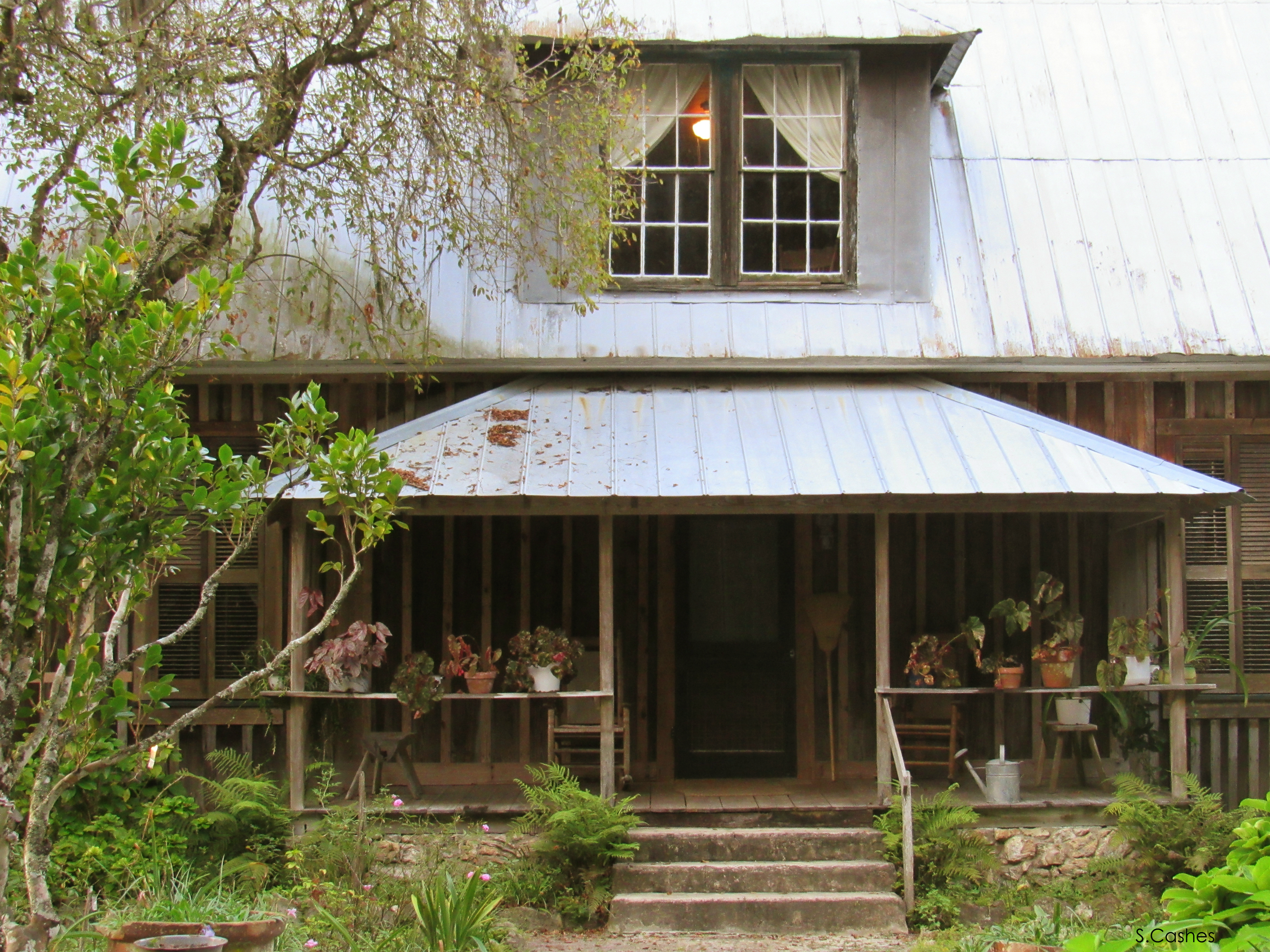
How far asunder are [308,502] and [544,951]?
2819 mm

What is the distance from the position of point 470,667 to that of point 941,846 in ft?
9.71

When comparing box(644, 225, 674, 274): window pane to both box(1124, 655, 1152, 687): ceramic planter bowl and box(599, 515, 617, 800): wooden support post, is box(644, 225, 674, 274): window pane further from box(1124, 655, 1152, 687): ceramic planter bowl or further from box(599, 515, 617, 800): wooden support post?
box(1124, 655, 1152, 687): ceramic planter bowl

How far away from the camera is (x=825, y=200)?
8.96 metres

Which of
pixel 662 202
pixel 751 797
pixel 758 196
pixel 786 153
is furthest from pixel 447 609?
pixel 786 153

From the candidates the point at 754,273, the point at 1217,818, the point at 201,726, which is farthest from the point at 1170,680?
the point at 201,726

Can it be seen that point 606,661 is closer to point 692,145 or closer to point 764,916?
point 764,916

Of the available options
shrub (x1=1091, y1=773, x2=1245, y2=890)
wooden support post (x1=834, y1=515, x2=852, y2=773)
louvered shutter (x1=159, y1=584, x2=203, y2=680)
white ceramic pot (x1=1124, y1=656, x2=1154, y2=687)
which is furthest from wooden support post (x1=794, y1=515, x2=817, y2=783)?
louvered shutter (x1=159, y1=584, x2=203, y2=680)

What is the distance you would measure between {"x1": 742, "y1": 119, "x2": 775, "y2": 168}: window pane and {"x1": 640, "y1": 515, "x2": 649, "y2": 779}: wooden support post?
2.63 metres

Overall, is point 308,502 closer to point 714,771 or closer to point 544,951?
point 544,951

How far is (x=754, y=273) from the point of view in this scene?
8.87 metres

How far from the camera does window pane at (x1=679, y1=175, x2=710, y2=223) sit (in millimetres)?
8898

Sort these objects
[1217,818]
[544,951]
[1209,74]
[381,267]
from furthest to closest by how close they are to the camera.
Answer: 1. [1209,74]
2. [381,267]
3. [1217,818]
4. [544,951]

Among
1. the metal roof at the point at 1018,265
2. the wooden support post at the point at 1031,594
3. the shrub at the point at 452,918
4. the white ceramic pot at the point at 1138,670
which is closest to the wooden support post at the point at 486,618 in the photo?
the metal roof at the point at 1018,265

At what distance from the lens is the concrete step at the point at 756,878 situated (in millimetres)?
6883
